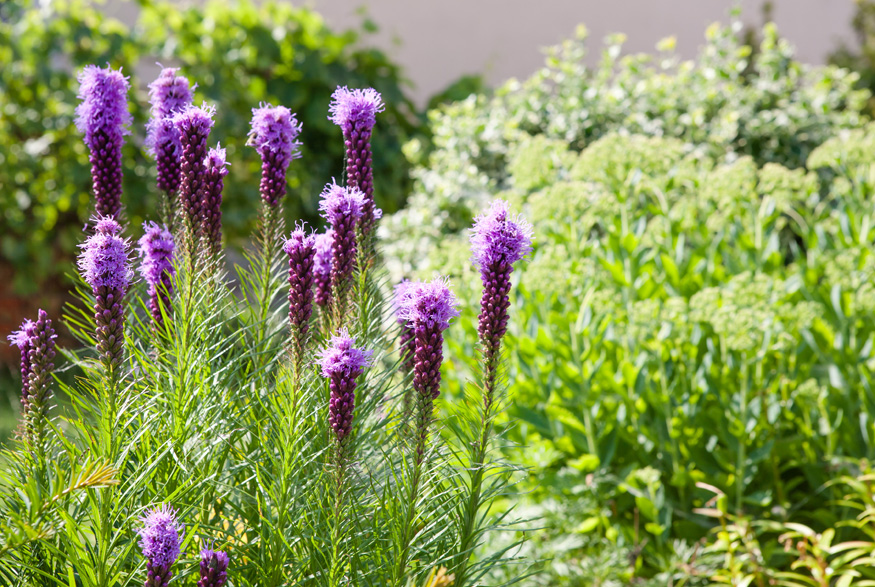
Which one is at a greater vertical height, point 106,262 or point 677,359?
→ point 677,359

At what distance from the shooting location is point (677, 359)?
3344mm

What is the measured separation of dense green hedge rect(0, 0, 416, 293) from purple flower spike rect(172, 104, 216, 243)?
544 cm

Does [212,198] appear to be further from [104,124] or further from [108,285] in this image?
[104,124]

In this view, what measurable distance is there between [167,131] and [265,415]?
63cm

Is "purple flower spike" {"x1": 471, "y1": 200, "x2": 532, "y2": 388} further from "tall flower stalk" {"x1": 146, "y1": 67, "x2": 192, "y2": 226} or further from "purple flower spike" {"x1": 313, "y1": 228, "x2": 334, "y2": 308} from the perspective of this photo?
"tall flower stalk" {"x1": 146, "y1": 67, "x2": 192, "y2": 226}

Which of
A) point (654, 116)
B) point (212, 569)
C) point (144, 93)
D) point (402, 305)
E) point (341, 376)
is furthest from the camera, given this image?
point (144, 93)

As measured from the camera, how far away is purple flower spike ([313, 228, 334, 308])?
4.87 feet

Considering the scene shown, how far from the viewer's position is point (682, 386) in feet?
11.0

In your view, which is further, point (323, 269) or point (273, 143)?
point (323, 269)

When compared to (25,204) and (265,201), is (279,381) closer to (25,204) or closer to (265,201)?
(265,201)

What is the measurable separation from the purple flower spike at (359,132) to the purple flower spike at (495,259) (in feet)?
0.82

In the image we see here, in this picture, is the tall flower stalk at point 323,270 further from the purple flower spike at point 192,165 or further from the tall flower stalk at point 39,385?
the tall flower stalk at point 39,385

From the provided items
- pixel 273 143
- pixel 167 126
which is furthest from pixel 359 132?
pixel 167 126

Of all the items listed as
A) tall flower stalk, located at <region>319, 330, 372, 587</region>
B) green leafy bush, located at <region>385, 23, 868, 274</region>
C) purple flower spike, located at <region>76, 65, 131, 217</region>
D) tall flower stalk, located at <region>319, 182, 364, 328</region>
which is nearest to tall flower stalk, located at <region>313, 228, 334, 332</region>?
tall flower stalk, located at <region>319, 182, 364, 328</region>
